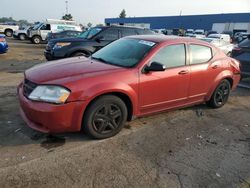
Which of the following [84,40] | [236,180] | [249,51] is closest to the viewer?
[236,180]

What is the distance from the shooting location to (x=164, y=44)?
15.5ft

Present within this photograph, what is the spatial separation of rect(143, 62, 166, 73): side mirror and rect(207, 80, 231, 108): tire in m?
2.03

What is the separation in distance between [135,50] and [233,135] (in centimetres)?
229

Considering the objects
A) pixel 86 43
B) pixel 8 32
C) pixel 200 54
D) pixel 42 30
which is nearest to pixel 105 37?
pixel 86 43

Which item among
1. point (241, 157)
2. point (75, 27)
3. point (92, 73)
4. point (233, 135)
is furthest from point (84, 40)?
point (75, 27)

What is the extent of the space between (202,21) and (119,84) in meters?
67.6

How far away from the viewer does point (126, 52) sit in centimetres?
481

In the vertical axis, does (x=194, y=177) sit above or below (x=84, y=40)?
below

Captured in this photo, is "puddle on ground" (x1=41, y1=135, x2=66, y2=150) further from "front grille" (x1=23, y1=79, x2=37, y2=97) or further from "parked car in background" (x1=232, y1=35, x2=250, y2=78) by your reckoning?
"parked car in background" (x1=232, y1=35, x2=250, y2=78)

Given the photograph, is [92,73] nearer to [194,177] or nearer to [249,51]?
[194,177]

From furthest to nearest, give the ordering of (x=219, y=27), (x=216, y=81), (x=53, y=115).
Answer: (x=219, y=27) → (x=216, y=81) → (x=53, y=115)

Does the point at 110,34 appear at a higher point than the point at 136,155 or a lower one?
higher

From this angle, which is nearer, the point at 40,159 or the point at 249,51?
the point at 40,159

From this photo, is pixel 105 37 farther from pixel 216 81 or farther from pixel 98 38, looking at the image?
pixel 216 81
